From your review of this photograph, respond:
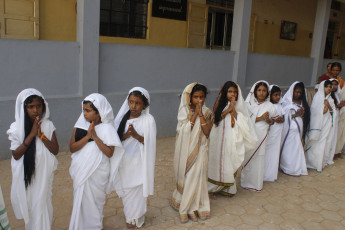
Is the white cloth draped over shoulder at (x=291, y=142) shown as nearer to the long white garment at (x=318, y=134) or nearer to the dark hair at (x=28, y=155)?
the long white garment at (x=318, y=134)

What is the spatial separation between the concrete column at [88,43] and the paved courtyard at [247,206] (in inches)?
57.2

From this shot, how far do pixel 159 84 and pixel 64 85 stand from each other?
2111 mm

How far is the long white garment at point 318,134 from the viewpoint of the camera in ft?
17.9

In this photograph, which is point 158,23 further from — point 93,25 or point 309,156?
point 309,156

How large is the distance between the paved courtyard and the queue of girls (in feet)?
0.55

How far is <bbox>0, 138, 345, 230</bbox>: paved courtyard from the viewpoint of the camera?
3.63m

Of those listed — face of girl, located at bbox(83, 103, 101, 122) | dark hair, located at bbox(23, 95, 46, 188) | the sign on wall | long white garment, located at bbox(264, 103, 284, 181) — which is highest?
the sign on wall

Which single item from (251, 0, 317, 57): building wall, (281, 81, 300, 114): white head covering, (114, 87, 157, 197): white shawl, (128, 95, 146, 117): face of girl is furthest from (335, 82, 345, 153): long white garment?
(251, 0, 317, 57): building wall

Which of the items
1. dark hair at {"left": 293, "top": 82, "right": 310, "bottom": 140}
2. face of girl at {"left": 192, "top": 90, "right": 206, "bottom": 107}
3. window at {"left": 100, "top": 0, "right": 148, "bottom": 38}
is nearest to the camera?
face of girl at {"left": 192, "top": 90, "right": 206, "bottom": 107}

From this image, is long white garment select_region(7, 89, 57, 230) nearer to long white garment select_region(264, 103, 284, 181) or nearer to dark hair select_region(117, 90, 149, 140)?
dark hair select_region(117, 90, 149, 140)

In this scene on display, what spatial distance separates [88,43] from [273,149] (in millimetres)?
3599

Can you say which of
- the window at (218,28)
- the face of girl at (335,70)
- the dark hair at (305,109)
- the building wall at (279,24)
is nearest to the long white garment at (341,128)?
the face of girl at (335,70)

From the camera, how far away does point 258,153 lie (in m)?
4.55

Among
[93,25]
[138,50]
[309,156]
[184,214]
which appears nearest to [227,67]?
[138,50]
